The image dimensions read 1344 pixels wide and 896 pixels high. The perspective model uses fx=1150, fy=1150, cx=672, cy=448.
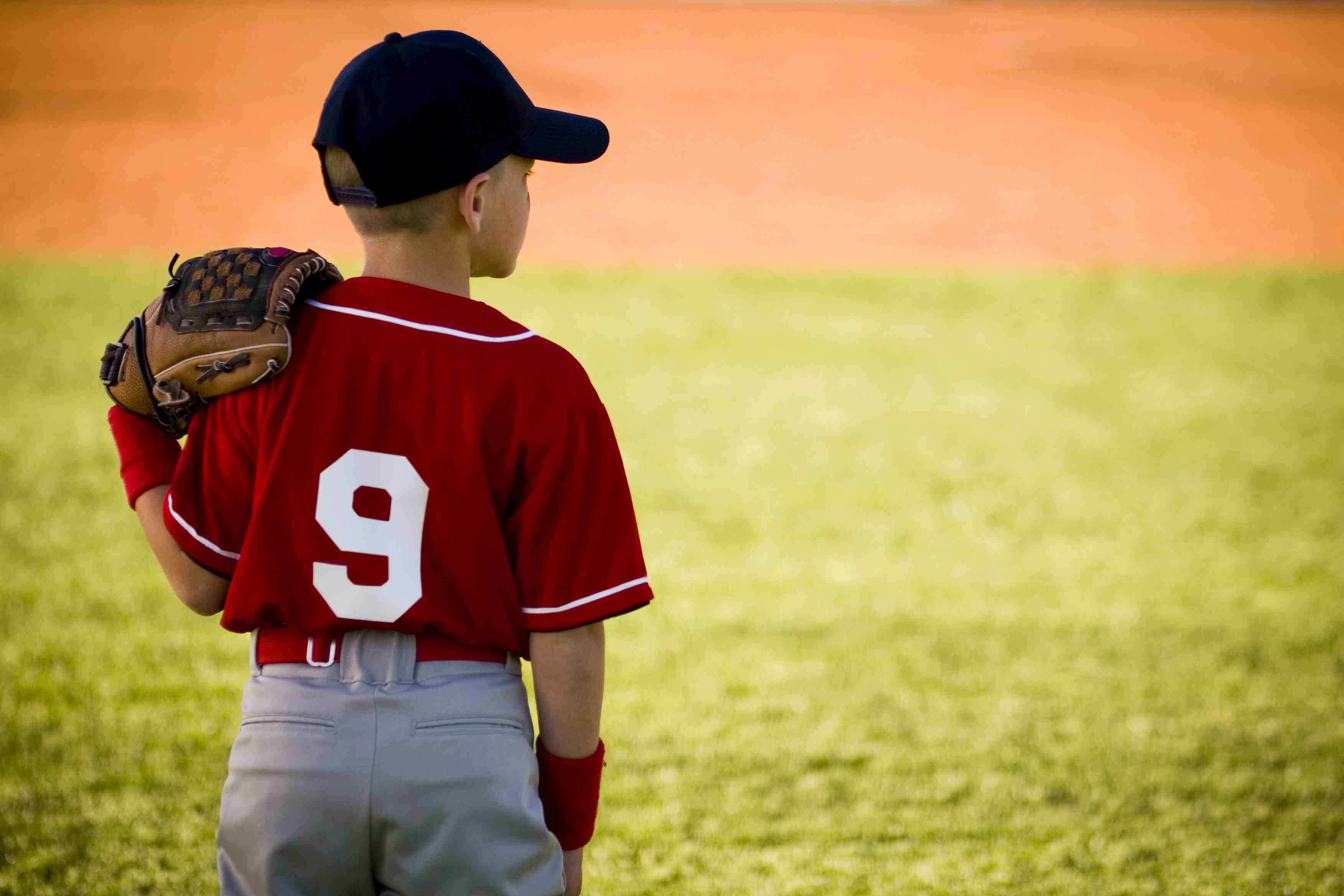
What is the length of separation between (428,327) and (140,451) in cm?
44

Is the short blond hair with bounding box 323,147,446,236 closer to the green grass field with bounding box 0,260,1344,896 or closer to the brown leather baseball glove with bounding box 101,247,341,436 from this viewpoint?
the brown leather baseball glove with bounding box 101,247,341,436

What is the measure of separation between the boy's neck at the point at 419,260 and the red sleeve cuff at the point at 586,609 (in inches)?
15.0

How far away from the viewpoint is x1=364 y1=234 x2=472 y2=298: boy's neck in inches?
52.6

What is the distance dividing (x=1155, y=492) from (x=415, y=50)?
19.3 feet

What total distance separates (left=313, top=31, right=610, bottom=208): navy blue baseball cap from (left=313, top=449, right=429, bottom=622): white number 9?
0.30 meters

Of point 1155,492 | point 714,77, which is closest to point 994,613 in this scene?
point 1155,492

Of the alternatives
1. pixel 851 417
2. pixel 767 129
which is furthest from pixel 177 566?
pixel 767 129

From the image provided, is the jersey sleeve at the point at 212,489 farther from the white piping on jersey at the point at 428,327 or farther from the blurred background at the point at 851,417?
the blurred background at the point at 851,417

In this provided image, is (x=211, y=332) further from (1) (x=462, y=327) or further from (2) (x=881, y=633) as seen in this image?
(2) (x=881, y=633)

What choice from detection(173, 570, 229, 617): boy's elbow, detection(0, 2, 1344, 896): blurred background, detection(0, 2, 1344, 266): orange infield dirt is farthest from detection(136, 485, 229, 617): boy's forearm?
detection(0, 2, 1344, 266): orange infield dirt

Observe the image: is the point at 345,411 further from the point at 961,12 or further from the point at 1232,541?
the point at 961,12

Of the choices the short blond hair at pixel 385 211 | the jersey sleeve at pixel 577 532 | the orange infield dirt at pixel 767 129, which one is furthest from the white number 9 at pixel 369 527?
the orange infield dirt at pixel 767 129

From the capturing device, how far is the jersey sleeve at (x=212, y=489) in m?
1.35

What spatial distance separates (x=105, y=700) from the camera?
3.56 m
